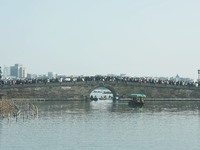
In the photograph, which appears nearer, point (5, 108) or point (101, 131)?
point (101, 131)

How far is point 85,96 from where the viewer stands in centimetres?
10538

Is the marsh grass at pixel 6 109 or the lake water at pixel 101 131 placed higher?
the marsh grass at pixel 6 109

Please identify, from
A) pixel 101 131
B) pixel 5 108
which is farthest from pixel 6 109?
pixel 101 131

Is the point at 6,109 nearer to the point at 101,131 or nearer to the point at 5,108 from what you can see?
the point at 5,108

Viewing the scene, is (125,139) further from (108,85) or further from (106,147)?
(108,85)

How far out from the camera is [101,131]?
176 feet

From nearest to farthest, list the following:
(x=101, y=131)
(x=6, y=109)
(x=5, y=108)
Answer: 1. (x=101, y=131)
2. (x=5, y=108)
3. (x=6, y=109)

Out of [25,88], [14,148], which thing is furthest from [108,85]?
[14,148]

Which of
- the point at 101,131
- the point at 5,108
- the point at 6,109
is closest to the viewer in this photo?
the point at 101,131

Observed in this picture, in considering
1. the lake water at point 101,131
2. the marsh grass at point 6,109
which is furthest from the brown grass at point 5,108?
the lake water at point 101,131

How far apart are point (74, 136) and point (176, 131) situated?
32.7ft

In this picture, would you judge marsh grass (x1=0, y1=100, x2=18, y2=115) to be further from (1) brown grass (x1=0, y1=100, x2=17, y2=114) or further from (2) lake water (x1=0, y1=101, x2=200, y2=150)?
(2) lake water (x1=0, y1=101, x2=200, y2=150)

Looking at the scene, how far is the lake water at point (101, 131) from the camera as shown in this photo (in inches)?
1767

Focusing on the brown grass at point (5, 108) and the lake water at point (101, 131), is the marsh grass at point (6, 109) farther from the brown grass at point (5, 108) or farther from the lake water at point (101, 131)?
→ the lake water at point (101, 131)
